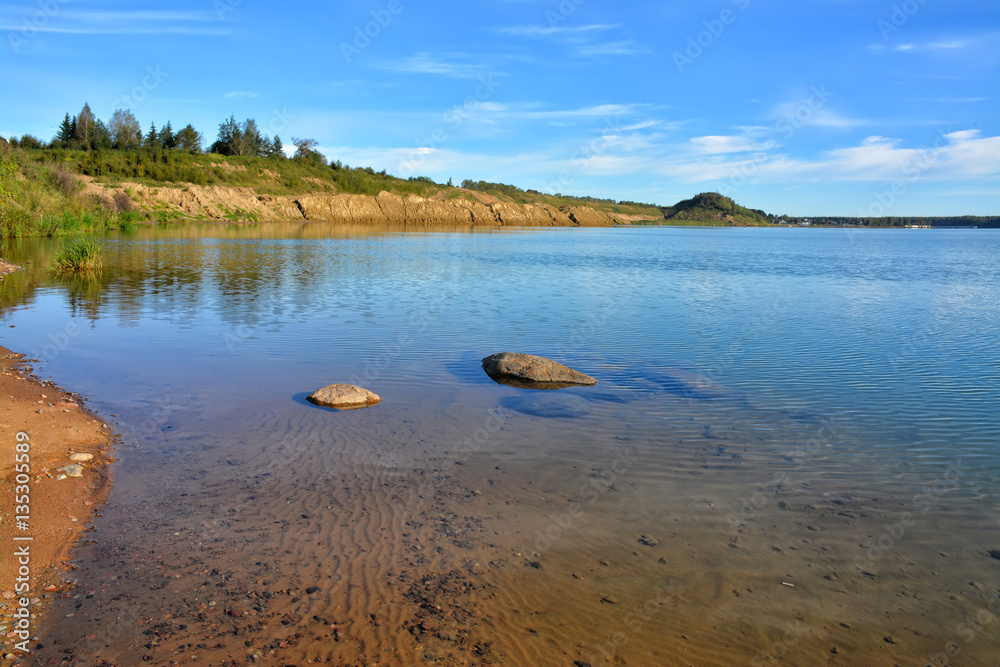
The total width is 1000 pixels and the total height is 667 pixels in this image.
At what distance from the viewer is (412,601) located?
459 cm

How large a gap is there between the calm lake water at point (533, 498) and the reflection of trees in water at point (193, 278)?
1716 mm

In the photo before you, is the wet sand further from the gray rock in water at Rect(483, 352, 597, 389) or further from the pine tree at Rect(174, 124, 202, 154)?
the pine tree at Rect(174, 124, 202, 154)

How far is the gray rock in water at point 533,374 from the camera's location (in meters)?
10.7

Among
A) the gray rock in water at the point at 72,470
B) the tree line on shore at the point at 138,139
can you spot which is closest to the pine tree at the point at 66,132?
the tree line on shore at the point at 138,139

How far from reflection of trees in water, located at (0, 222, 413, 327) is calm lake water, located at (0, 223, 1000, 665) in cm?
172

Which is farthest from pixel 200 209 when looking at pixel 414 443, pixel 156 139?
pixel 414 443

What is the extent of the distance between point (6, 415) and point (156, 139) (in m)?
104

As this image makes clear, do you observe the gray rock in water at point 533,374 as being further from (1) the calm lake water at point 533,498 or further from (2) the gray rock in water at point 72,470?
(2) the gray rock in water at point 72,470

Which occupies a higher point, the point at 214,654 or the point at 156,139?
the point at 156,139

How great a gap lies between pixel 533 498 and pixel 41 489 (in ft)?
15.9

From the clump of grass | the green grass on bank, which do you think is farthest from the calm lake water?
the green grass on bank

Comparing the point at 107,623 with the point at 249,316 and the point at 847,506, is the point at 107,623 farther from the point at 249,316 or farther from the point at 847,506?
the point at 249,316

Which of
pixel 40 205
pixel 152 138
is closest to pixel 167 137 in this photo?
pixel 152 138

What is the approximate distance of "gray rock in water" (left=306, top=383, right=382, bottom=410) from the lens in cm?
917
